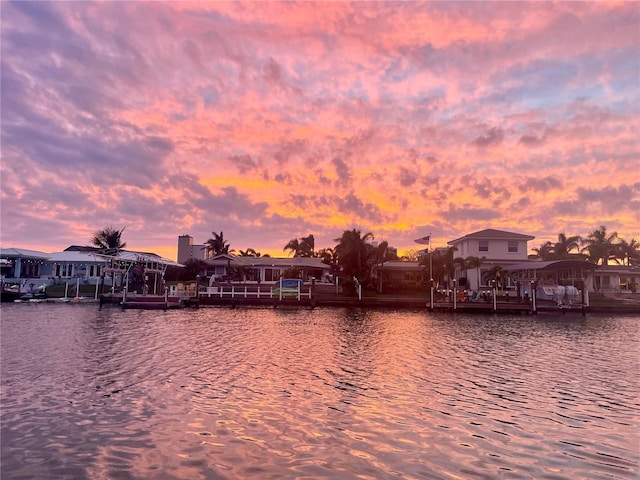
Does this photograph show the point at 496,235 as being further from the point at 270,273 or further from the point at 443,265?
the point at 270,273

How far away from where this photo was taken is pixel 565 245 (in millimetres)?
79375

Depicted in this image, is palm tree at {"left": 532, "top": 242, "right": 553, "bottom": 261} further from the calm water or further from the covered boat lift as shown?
the calm water

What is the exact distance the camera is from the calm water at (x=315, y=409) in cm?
884

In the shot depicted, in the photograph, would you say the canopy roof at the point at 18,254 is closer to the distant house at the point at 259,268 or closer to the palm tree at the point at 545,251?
the distant house at the point at 259,268

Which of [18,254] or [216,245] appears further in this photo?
[216,245]

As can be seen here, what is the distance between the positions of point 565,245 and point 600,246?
31.8 ft

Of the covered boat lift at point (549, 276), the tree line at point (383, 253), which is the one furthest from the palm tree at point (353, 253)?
the covered boat lift at point (549, 276)

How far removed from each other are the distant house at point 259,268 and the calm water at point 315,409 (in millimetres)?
44159

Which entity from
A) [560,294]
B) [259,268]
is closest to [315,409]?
[560,294]

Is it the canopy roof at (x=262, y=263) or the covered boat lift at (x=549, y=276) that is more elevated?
the canopy roof at (x=262, y=263)

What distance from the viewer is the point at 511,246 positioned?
6256 centimetres

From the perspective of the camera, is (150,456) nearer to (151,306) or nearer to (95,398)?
(95,398)

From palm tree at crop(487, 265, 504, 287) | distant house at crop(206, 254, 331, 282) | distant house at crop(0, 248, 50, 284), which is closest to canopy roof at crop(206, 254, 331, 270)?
distant house at crop(206, 254, 331, 282)

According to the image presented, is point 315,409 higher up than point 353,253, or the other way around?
point 353,253
